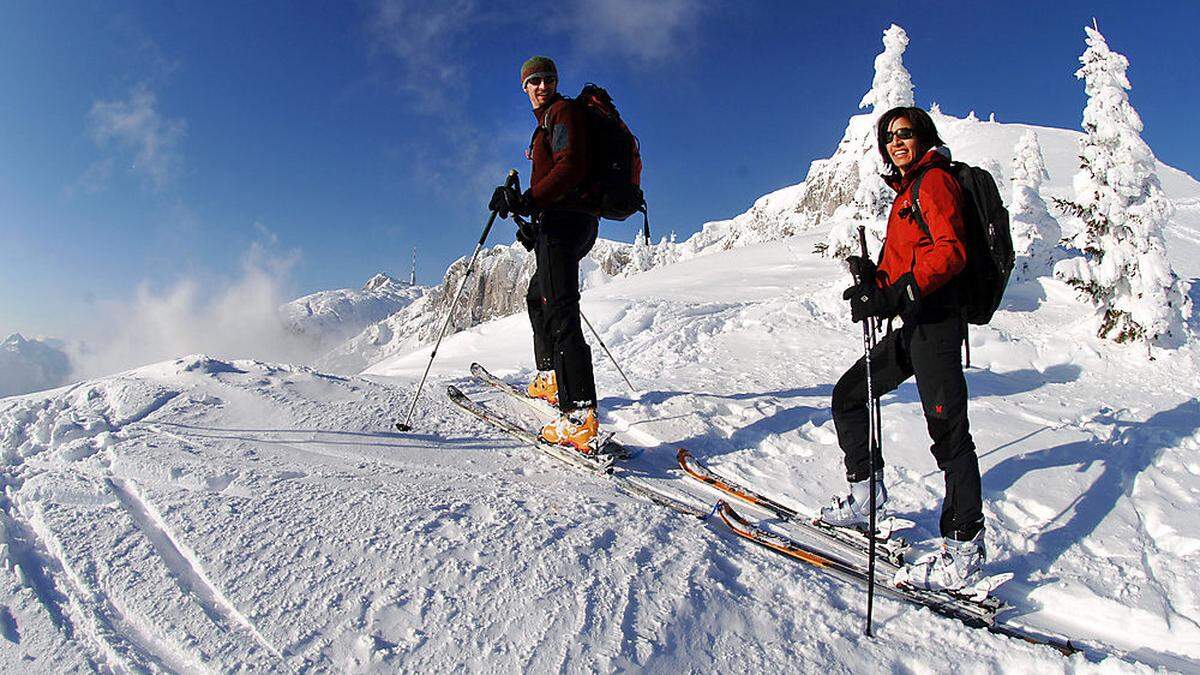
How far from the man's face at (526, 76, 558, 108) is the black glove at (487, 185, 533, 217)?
697 millimetres

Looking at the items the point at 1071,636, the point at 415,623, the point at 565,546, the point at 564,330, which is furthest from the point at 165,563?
the point at 1071,636

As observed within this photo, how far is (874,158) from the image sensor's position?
64.2 feet

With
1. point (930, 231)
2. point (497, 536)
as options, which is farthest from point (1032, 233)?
point (497, 536)

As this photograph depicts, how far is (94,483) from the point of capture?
3.03 m

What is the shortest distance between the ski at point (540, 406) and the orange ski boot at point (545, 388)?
36mm

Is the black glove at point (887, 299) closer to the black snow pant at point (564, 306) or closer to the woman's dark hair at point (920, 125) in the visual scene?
the woman's dark hair at point (920, 125)

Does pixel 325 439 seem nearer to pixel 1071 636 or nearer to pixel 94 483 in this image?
pixel 94 483

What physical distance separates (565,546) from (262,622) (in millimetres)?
1228

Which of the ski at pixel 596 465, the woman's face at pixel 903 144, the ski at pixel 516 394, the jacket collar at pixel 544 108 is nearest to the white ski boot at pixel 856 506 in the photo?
the ski at pixel 596 465

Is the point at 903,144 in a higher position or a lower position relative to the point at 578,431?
higher

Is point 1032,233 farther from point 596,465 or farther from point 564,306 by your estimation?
point 596,465

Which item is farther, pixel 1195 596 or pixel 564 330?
pixel 564 330

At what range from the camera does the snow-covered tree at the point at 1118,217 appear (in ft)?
39.4

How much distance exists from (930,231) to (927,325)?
1.66 ft
